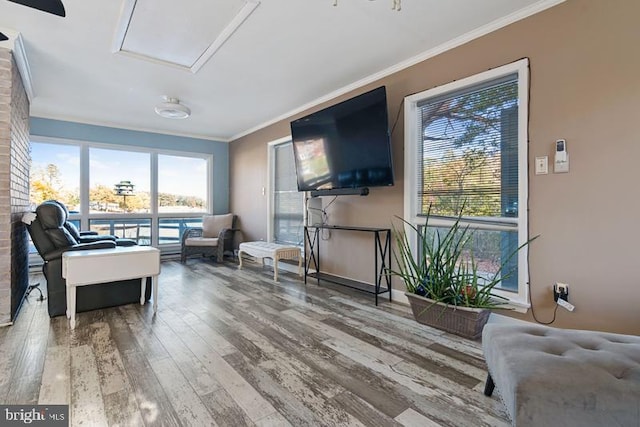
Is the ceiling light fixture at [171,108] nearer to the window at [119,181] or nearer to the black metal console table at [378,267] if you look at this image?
the window at [119,181]

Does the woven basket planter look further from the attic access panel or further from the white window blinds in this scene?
the attic access panel

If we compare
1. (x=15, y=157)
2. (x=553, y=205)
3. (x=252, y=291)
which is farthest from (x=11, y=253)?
(x=553, y=205)

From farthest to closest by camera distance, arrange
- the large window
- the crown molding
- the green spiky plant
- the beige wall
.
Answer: the large window, the crown molding, the green spiky plant, the beige wall

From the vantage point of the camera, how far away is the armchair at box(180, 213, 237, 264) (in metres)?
5.50

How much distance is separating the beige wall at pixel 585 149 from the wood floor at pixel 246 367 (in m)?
0.85

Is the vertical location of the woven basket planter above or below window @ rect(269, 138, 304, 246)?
below

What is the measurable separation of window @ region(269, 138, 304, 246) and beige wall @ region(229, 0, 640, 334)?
9.98 ft

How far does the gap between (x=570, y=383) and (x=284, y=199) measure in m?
4.40

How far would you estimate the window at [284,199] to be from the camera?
195 inches

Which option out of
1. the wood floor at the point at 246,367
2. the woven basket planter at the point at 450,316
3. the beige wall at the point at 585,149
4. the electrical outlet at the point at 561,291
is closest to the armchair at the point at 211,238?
the wood floor at the point at 246,367

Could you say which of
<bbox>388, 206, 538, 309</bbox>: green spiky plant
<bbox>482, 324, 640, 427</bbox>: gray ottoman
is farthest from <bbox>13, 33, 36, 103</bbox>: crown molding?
<bbox>482, 324, 640, 427</bbox>: gray ottoman

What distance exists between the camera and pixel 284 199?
17.1 feet

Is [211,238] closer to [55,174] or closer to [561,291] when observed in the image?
[55,174]

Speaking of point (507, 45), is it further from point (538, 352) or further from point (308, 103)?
point (308, 103)
